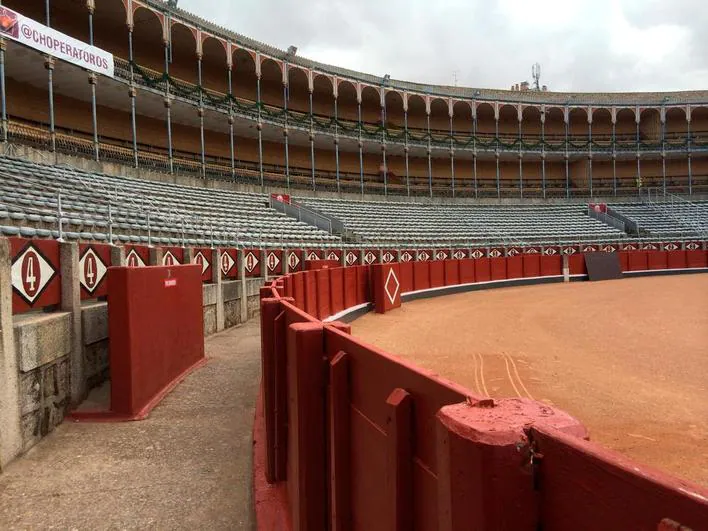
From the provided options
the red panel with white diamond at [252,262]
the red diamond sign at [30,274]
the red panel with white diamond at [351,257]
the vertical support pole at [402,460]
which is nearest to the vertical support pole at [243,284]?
the red panel with white diamond at [252,262]

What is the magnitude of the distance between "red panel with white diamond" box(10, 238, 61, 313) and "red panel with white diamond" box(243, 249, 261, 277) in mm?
6753

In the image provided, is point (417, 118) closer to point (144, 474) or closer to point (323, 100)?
point (323, 100)

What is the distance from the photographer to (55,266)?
464 centimetres

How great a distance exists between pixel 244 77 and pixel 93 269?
93.5 feet

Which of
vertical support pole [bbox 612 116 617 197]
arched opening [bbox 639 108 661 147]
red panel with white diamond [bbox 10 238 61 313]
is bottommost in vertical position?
red panel with white diamond [bbox 10 238 61 313]

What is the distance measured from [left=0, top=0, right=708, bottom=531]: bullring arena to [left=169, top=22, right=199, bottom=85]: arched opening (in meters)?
0.14

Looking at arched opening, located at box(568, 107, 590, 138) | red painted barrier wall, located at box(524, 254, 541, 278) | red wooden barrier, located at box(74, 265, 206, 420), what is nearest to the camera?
red wooden barrier, located at box(74, 265, 206, 420)

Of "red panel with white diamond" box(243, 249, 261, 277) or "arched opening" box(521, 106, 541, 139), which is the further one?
"arched opening" box(521, 106, 541, 139)

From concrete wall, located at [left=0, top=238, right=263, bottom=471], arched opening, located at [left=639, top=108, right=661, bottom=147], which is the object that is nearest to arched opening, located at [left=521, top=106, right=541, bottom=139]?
arched opening, located at [left=639, top=108, right=661, bottom=147]

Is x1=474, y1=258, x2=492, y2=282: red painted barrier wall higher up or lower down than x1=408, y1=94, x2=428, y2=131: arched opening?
lower down

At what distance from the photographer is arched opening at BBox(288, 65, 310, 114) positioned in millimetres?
31844

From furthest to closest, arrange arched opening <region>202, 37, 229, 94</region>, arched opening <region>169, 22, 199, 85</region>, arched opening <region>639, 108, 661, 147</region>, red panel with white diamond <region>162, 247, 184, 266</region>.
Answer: arched opening <region>639, 108, 661, 147</region> → arched opening <region>202, 37, 229, 94</region> → arched opening <region>169, 22, 199, 85</region> → red panel with white diamond <region>162, 247, 184, 266</region>

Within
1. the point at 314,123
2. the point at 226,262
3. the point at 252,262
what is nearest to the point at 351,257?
the point at 252,262

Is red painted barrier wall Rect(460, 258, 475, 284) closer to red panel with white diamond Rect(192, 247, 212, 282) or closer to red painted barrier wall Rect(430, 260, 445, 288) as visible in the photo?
red painted barrier wall Rect(430, 260, 445, 288)
